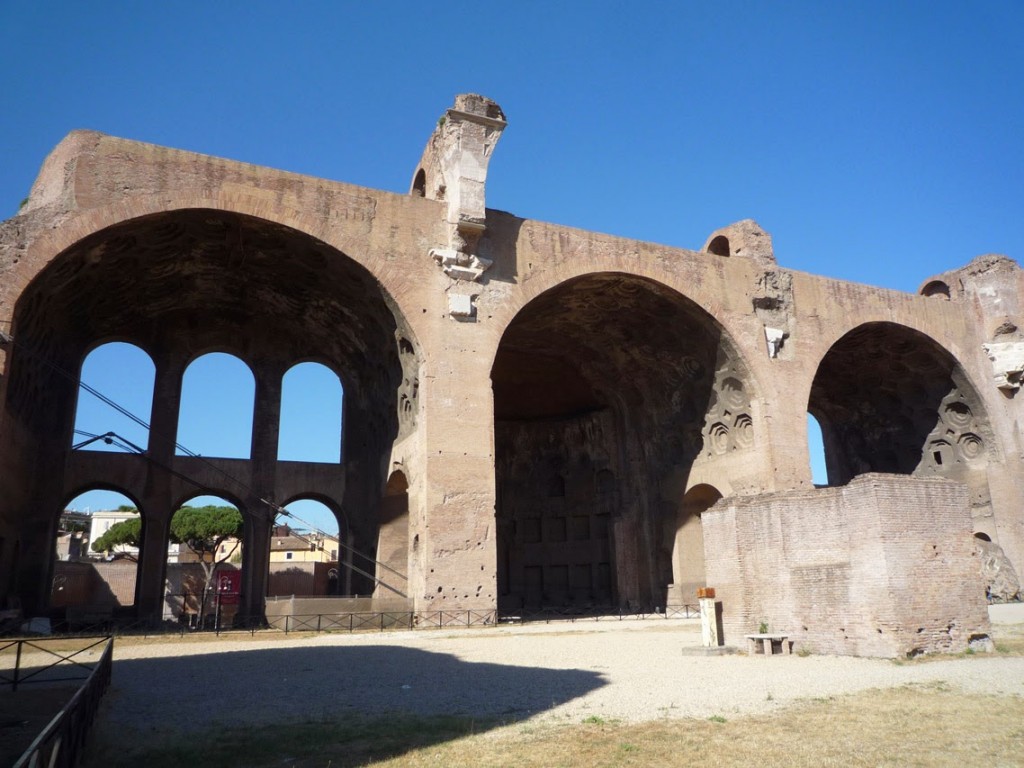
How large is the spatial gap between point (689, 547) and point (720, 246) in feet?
27.9

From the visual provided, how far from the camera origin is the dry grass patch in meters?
4.72

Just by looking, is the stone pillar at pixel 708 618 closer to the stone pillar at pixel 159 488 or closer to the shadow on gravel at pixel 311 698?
the shadow on gravel at pixel 311 698

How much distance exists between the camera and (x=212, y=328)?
21.7 metres

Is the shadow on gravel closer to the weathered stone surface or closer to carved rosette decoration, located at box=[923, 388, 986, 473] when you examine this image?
the weathered stone surface

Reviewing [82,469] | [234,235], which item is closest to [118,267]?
[234,235]

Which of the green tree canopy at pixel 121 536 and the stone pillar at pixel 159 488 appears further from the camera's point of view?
the green tree canopy at pixel 121 536

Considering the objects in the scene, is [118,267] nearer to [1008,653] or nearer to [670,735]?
[670,735]

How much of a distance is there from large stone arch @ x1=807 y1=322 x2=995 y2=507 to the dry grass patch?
17597 mm

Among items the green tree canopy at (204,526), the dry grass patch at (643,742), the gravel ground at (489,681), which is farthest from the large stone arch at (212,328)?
the green tree canopy at (204,526)

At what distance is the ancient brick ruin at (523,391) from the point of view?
10594 millimetres

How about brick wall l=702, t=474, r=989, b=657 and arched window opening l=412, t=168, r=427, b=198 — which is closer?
brick wall l=702, t=474, r=989, b=657

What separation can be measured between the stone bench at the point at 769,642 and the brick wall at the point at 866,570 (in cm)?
17

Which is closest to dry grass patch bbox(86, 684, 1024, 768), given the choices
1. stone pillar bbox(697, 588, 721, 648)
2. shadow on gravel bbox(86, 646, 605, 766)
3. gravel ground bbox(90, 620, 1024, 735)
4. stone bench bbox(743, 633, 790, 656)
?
shadow on gravel bbox(86, 646, 605, 766)

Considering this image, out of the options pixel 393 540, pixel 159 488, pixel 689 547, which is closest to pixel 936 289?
pixel 689 547
